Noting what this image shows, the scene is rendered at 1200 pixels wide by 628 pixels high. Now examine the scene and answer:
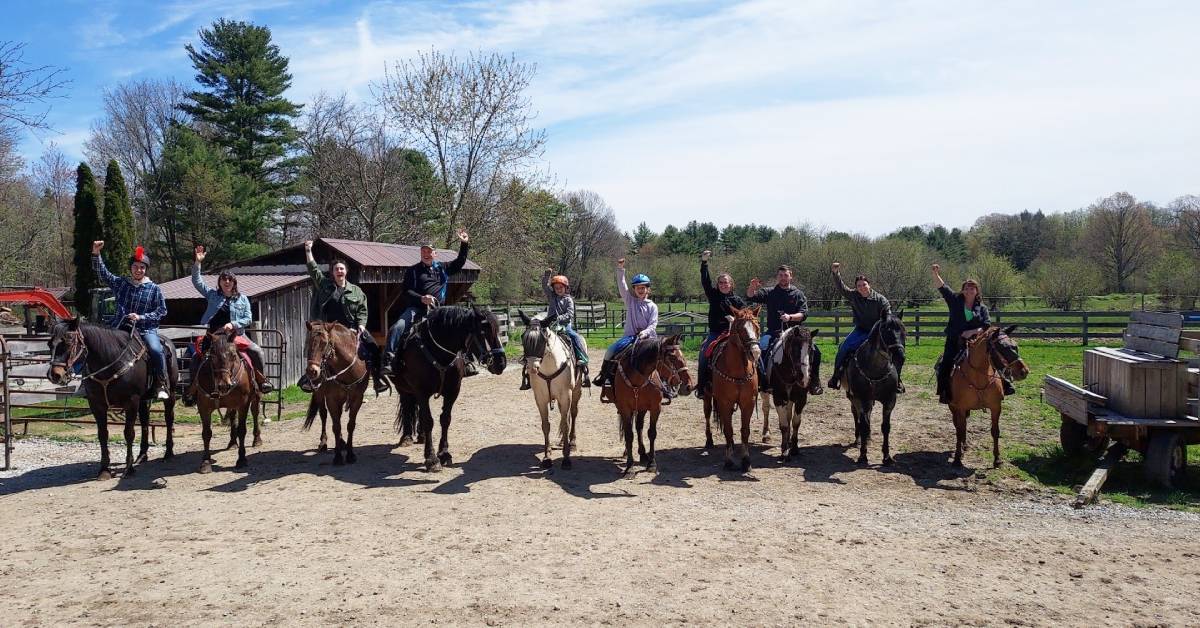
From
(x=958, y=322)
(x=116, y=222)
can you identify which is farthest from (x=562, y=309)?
(x=116, y=222)

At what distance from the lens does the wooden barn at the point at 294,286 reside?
16469mm

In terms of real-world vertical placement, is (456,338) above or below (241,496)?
above

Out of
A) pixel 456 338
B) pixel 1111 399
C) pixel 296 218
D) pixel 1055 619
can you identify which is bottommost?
pixel 1055 619

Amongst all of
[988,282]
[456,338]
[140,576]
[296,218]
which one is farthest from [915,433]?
[296,218]

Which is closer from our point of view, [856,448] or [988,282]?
[856,448]

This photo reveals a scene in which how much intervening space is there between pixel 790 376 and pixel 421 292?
5.09 meters

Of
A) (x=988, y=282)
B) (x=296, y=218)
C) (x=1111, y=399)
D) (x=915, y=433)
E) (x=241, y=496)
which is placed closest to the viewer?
(x=241, y=496)

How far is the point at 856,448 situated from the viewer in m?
10.2

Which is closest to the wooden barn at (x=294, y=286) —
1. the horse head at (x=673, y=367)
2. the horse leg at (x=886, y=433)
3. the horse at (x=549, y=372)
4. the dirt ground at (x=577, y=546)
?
the dirt ground at (x=577, y=546)

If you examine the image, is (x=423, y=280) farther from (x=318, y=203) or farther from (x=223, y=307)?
(x=318, y=203)

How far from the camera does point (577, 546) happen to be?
6.23 meters

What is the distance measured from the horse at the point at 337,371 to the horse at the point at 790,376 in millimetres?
5480

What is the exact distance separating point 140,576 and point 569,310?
220 inches

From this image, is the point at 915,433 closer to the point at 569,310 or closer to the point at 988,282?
the point at 569,310
